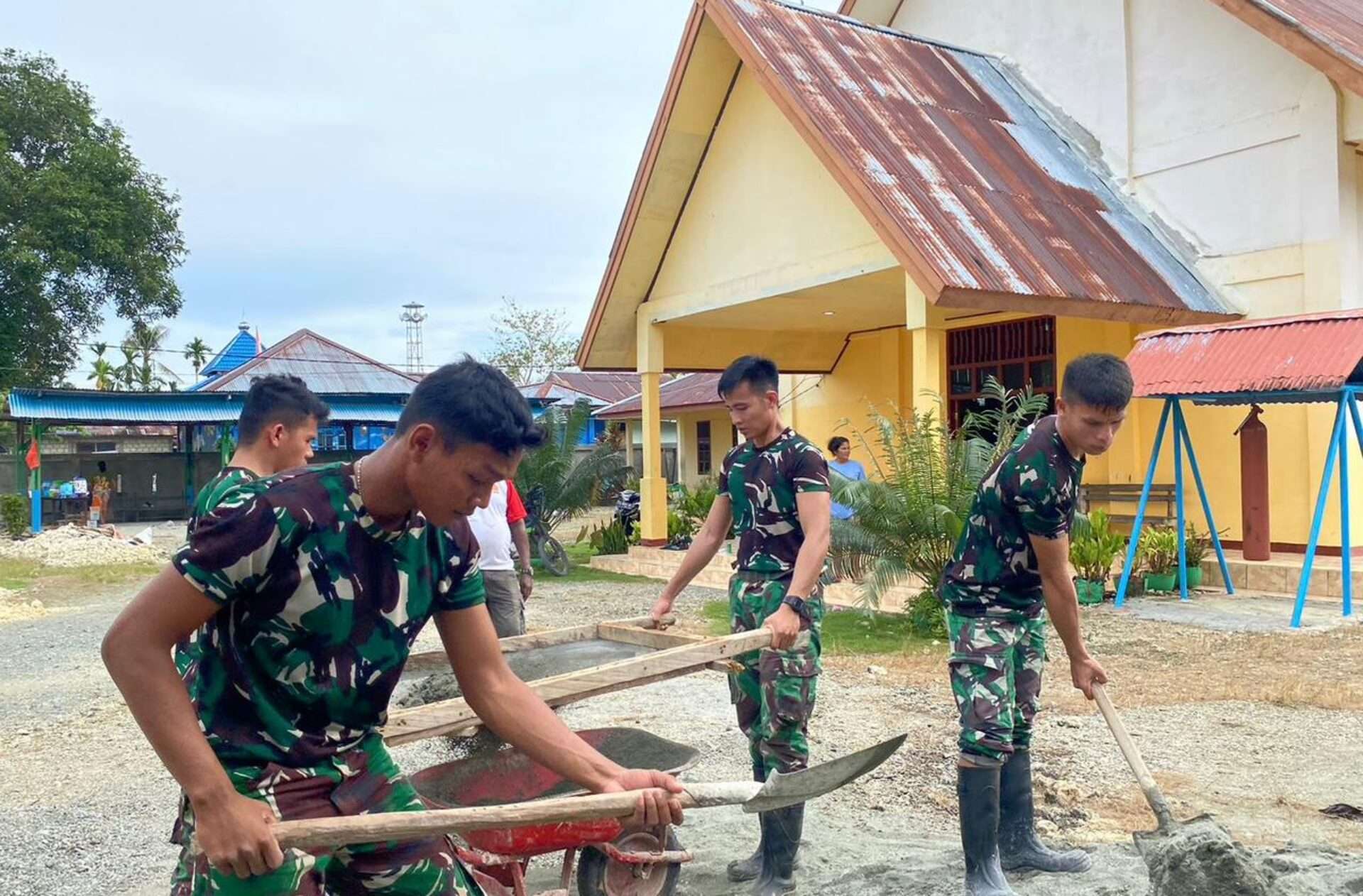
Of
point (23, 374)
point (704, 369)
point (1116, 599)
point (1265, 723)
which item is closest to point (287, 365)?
point (23, 374)

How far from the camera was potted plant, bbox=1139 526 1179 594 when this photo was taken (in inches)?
417

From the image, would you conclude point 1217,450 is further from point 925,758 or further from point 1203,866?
point 1203,866

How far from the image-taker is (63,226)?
97.2ft

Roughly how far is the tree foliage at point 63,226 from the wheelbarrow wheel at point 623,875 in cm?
3072

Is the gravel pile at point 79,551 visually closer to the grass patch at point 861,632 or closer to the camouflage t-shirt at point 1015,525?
the grass patch at point 861,632

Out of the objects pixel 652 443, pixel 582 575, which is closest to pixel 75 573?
pixel 582 575

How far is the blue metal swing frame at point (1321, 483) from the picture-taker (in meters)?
8.62

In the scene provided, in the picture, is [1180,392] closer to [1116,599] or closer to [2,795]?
[1116,599]

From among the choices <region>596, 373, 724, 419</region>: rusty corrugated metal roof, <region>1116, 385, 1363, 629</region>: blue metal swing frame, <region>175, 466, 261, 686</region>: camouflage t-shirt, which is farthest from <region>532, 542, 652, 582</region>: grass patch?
<region>175, 466, 261, 686</region>: camouflage t-shirt

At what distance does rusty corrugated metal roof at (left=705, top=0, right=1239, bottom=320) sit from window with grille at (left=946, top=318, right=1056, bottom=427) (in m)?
1.78

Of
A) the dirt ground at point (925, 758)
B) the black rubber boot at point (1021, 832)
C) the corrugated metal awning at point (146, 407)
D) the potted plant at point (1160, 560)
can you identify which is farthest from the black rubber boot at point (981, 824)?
the corrugated metal awning at point (146, 407)

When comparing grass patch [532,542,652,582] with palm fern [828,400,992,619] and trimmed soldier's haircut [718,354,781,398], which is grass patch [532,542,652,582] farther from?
trimmed soldier's haircut [718,354,781,398]

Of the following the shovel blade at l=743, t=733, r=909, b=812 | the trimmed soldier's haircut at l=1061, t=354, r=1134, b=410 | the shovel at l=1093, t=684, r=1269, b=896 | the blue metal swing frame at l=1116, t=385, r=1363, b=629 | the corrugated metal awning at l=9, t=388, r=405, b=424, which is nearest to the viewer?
the shovel blade at l=743, t=733, r=909, b=812

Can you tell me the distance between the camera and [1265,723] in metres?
6.16
